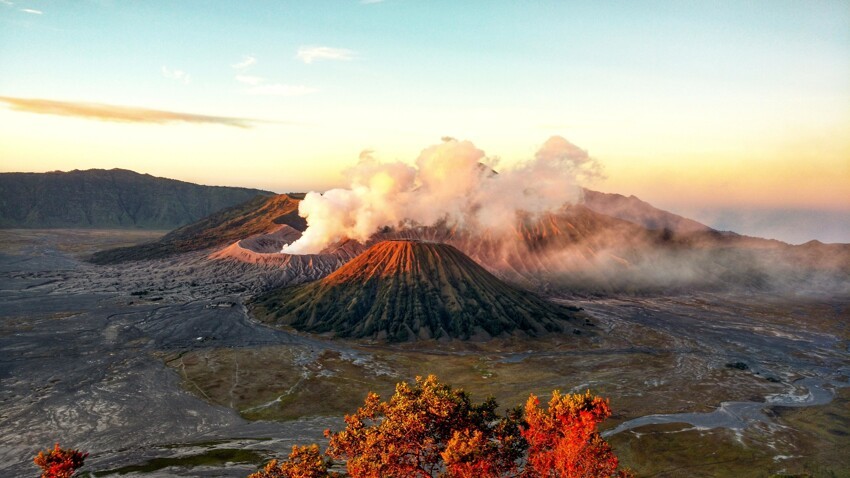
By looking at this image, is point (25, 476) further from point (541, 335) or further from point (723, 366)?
point (723, 366)

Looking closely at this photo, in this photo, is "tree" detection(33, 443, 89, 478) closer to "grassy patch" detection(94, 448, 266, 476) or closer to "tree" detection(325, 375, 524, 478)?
"tree" detection(325, 375, 524, 478)

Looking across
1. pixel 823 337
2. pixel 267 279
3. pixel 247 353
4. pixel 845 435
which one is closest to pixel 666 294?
pixel 823 337

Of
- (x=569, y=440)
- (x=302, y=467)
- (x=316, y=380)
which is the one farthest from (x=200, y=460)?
(x=569, y=440)

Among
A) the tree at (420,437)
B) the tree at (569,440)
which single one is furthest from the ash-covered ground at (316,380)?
the tree at (569,440)

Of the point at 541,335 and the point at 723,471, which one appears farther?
the point at 541,335

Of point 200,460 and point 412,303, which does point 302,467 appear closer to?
point 200,460

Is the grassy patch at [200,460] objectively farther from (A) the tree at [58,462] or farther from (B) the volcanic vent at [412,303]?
(B) the volcanic vent at [412,303]
